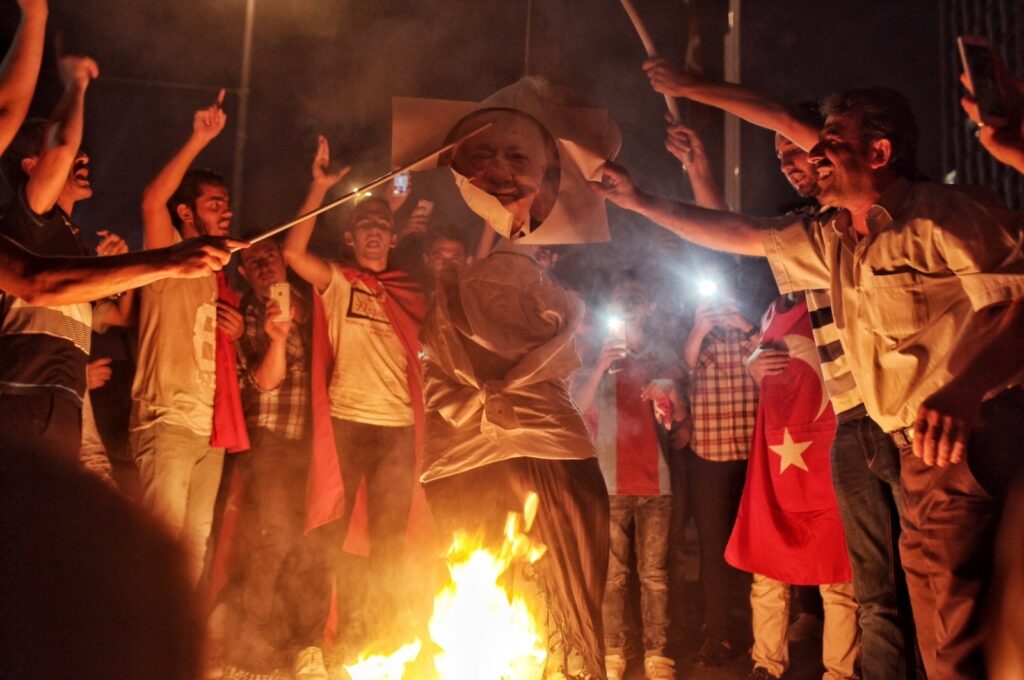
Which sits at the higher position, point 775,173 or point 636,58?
point 636,58

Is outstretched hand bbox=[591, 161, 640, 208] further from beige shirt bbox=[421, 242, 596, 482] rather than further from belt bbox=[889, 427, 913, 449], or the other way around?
belt bbox=[889, 427, 913, 449]

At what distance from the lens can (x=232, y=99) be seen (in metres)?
6.82

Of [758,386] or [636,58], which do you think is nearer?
[758,386]

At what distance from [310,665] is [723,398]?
100 inches

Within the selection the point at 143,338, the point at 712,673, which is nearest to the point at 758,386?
the point at 712,673

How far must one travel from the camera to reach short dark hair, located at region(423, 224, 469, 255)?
507 cm

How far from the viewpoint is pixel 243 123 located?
671cm

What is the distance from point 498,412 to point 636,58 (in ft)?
11.0

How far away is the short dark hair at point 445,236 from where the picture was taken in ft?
16.6

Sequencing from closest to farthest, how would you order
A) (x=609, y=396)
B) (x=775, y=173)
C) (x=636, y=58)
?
1. (x=609, y=396)
2. (x=636, y=58)
3. (x=775, y=173)

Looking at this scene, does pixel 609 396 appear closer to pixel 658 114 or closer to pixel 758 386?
pixel 758 386

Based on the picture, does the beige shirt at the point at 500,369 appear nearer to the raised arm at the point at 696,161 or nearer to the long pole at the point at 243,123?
the raised arm at the point at 696,161

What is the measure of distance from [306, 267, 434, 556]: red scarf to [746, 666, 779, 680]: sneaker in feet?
5.65

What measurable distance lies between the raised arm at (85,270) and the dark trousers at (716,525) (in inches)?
122
